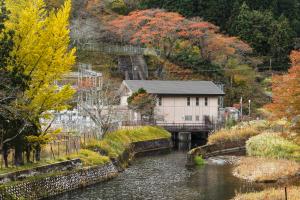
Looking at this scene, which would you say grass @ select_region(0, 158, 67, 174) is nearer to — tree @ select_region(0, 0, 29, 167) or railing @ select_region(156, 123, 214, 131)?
tree @ select_region(0, 0, 29, 167)

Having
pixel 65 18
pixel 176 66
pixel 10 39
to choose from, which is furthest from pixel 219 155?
pixel 176 66

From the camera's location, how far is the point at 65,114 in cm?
5041

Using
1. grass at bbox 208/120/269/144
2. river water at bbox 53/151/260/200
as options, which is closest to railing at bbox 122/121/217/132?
grass at bbox 208/120/269/144

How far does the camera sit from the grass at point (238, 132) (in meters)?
48.5

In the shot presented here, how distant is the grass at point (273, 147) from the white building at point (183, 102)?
19580mm

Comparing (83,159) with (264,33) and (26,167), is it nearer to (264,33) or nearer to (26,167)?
(26,167)

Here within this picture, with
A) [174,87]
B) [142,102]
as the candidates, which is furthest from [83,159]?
[174,87]

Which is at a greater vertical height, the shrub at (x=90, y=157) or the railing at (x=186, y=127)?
the railing at (x=186, y=127)

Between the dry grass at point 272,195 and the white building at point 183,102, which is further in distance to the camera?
the white building at point 183,102

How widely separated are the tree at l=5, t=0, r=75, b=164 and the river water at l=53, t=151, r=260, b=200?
5.37 meters

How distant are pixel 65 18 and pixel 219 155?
22465 millimetres

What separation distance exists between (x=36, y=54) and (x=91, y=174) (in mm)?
9297

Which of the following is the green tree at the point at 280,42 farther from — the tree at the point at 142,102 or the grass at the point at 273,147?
the grass at the point at 273,147

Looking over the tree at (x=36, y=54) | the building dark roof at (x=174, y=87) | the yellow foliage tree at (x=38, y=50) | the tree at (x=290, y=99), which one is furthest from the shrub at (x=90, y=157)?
the building dark roof at (x=174, y=87)
